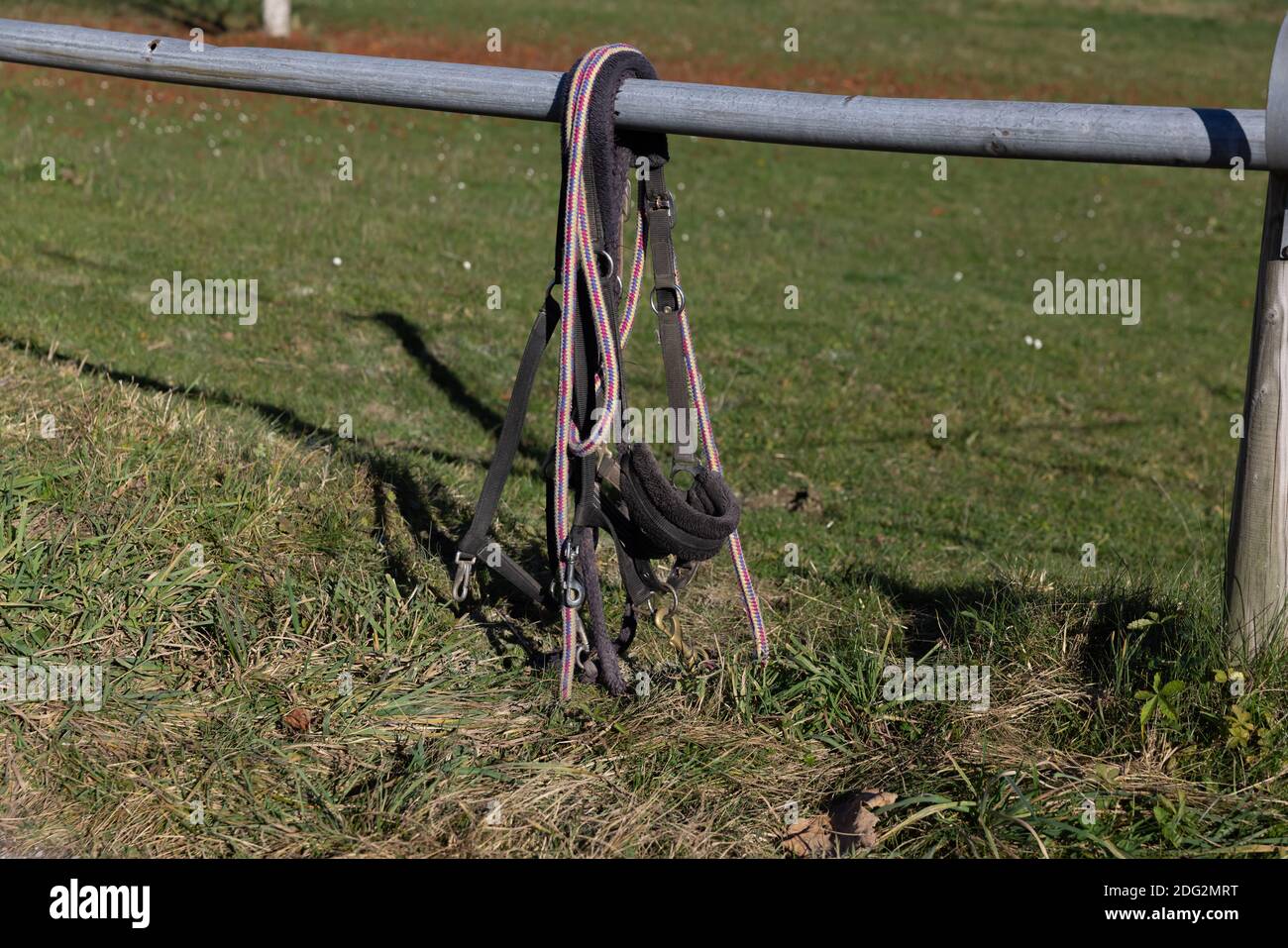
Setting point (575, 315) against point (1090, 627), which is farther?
point (1090, 627)

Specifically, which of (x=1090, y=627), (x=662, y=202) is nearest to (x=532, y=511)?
(x=662, y=202)

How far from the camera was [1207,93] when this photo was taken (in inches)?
883

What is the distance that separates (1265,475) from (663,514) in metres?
1.40

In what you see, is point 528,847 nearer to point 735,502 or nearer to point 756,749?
point 756,749

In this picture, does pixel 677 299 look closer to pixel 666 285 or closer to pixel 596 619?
Result: pixel 666 285

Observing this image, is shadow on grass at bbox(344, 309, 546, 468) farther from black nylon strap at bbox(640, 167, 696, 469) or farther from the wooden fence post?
the wooden fence post

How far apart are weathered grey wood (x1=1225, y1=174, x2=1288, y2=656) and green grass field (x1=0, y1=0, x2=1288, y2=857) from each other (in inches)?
4.1

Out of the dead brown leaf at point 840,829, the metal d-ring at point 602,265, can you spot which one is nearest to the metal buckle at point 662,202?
the metal d-ring at point 602,265

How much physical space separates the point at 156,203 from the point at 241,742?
7897 mm

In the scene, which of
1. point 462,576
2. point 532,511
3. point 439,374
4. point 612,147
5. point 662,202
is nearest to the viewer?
point 612,147

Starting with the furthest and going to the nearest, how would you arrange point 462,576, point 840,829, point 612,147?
1. point 462,576
2. point 612,147
3. point 840,829

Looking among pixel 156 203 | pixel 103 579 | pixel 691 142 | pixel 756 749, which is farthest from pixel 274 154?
pixel 756 749

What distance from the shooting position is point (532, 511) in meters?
4.86

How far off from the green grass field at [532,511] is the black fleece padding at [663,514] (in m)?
0.37
